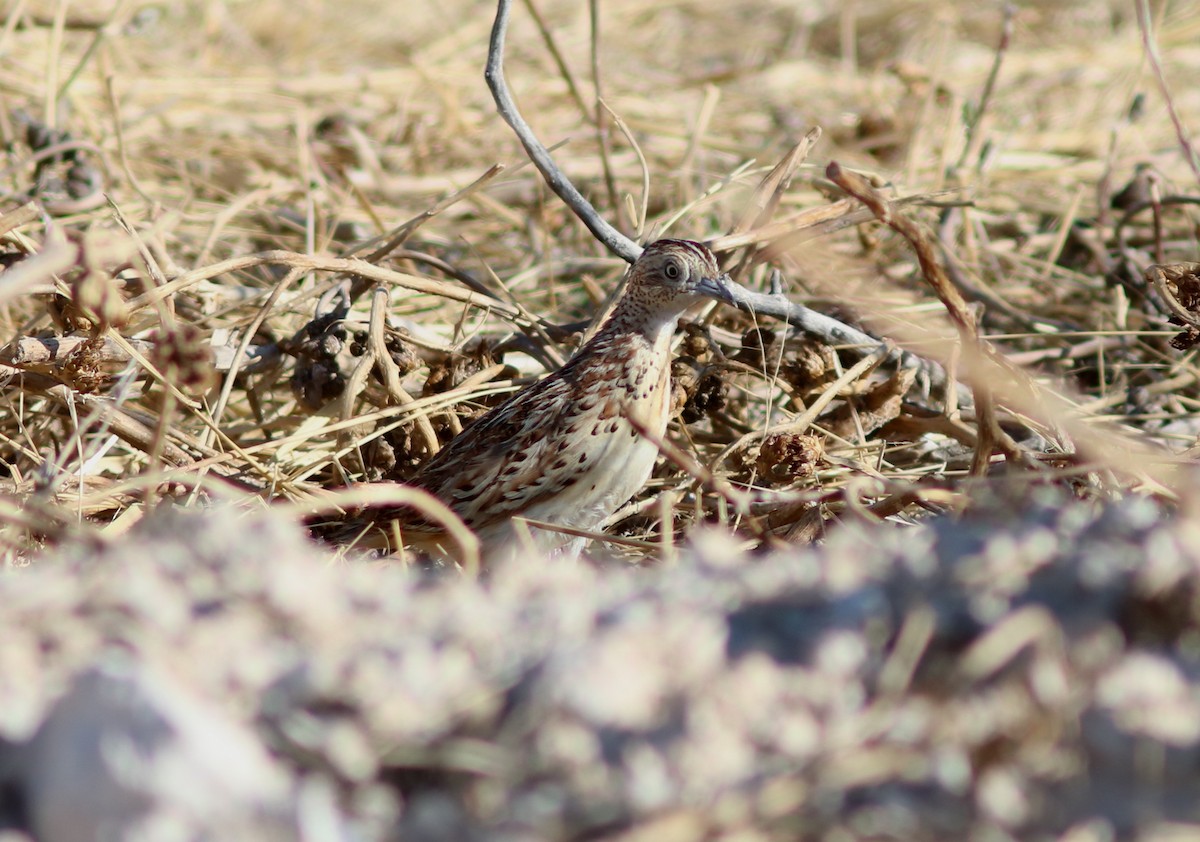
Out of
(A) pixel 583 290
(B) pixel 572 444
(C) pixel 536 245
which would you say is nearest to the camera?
(B) pixel 572 444

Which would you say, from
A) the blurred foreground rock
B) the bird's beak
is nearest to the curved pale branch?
the bird's beak

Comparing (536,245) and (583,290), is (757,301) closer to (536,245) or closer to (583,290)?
(583,290)

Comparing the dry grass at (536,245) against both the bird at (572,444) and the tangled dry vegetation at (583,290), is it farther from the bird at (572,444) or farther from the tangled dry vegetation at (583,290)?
the bird at (572,444)

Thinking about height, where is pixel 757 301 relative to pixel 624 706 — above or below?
below

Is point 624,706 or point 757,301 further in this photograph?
point 757,301

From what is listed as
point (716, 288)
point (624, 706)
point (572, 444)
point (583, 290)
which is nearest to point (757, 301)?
point (716, 288)

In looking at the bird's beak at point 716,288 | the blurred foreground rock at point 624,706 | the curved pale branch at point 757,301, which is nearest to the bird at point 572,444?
the bird's beak at point 716,288

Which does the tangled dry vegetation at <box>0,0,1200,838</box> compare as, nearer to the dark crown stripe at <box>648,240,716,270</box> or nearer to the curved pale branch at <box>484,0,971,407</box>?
the curved pale branch at <box>484,0,971,407</box>
